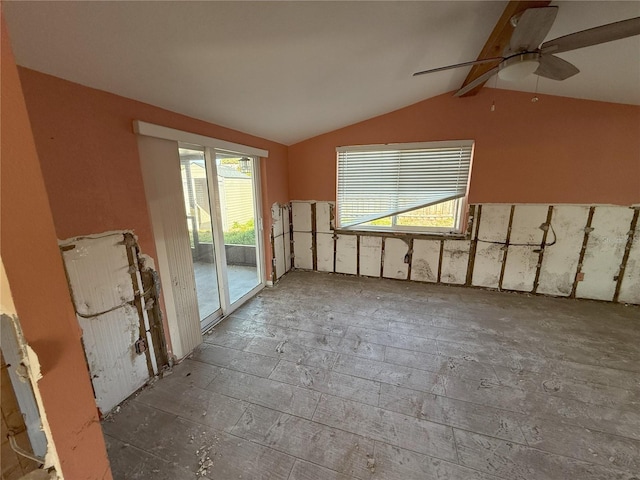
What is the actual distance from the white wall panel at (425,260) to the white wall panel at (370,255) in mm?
519

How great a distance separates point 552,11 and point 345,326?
9.06ft

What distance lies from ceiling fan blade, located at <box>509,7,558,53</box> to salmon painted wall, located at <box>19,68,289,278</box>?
8.02ft

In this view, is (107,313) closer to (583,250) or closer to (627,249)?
(583,250)

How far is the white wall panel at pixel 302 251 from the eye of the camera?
441 centimetres

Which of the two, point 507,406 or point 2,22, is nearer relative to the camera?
point 2,22

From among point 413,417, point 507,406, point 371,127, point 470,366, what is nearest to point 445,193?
point 371,127

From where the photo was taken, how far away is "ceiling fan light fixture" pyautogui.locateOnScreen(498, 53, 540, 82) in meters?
1.65

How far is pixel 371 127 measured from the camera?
12.4 ft

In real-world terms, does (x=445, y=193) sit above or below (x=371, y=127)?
below

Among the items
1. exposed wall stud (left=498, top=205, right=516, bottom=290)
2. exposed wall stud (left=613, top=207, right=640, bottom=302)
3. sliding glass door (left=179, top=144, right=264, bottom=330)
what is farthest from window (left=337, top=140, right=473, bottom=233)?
exposed wall stud (left=613, top=207, right=640, bottom=302)

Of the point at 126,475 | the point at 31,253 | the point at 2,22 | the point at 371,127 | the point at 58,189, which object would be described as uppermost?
the point at 371,127

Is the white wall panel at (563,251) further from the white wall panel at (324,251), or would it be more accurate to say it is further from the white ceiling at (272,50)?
the white wall panel at (324,251)

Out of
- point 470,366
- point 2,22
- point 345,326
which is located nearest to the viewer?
point 2,22

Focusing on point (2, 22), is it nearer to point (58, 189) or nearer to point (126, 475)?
point (58, 189)
